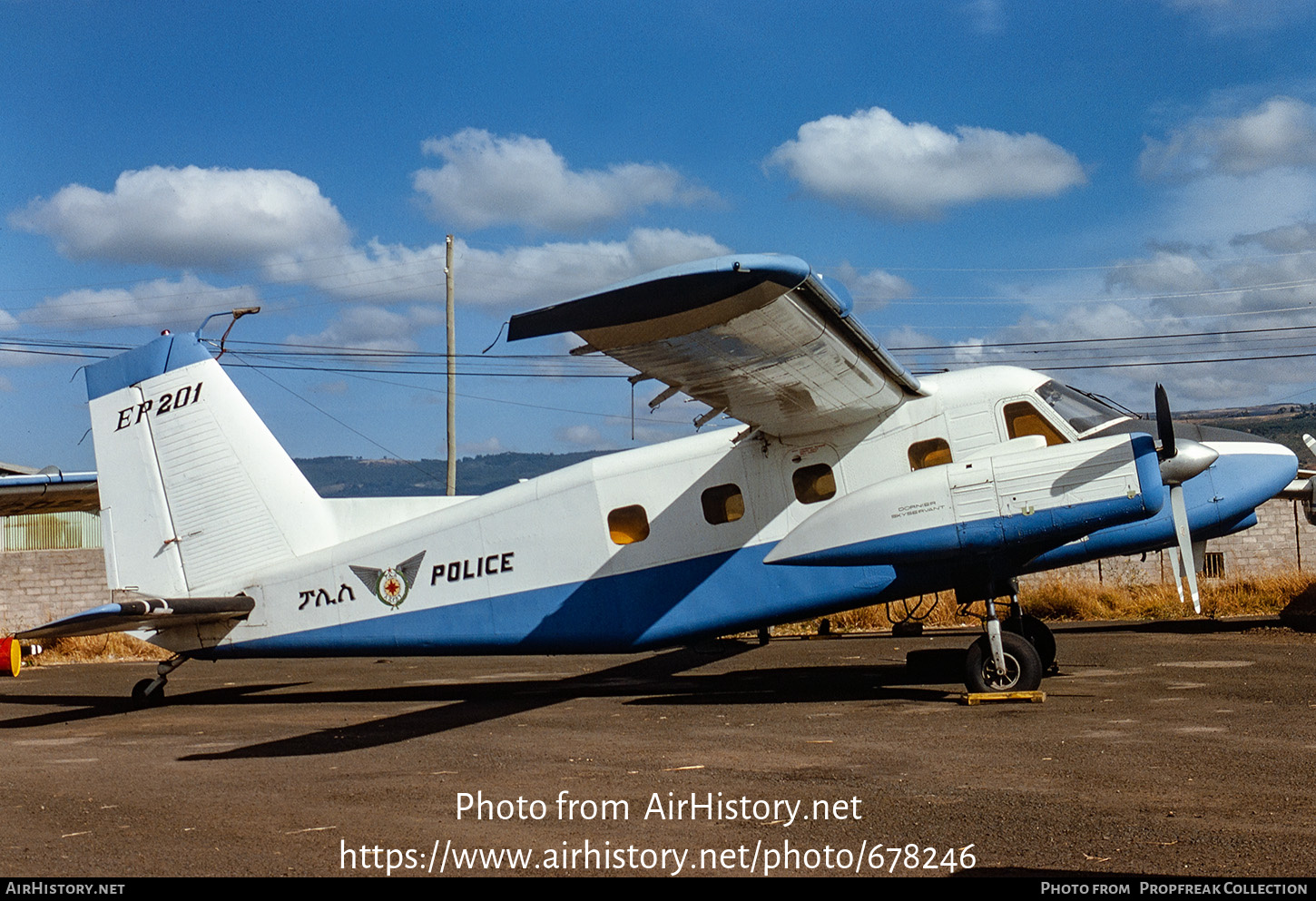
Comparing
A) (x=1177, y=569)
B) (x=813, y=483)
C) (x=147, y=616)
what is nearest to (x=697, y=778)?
(x=813, y=483)

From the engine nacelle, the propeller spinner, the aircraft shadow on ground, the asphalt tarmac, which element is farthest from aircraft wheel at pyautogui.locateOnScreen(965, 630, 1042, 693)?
the propeller spinner

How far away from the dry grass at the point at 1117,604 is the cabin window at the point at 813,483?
31.9ft

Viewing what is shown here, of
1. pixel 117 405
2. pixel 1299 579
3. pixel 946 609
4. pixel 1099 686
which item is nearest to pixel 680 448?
pixel 1099 686

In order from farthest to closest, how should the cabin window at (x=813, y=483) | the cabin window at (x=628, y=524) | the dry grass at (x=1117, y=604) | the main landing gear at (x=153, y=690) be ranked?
the dry grass at (x=1117, y=604) → the main landing gear at (x=153, y=690) → the cabin window at (x=628, y=524) → the cabin window at (x=813, y=483)

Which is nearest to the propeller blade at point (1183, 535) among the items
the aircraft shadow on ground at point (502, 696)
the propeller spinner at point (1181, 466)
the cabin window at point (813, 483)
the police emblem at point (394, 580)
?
the propeller spinner at point (1181, 466)

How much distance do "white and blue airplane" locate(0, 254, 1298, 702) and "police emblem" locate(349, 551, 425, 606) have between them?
23 mm

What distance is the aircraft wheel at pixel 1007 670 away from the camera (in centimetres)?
1018

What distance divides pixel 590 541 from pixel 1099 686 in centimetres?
547

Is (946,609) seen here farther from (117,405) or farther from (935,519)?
(117,405)

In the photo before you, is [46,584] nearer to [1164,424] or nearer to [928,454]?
[928,454]

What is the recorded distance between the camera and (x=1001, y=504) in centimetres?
961

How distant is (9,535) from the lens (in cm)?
2738

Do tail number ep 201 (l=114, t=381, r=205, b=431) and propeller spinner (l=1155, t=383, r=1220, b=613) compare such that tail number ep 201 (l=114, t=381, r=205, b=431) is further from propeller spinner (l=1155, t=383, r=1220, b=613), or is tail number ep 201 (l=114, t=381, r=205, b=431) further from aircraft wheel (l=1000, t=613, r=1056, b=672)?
propeller spinner (l=1155, t=383, r=1220, b=613)

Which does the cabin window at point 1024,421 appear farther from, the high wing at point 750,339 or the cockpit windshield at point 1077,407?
the high wing at point 750,339
